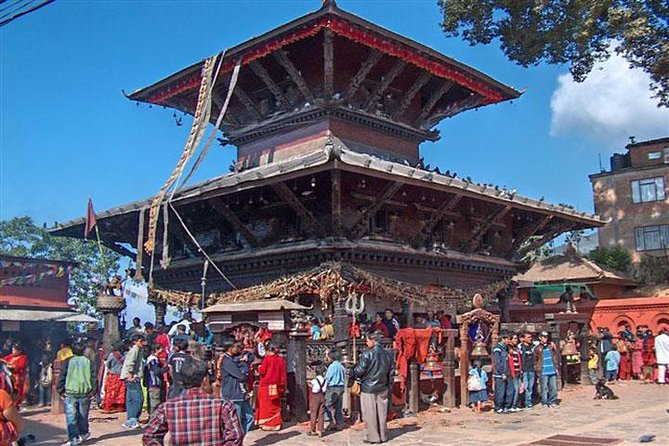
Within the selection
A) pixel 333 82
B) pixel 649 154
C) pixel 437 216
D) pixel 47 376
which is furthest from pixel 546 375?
pixel 649 154

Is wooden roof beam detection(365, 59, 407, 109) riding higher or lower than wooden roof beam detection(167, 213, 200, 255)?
higher

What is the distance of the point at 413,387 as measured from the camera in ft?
47.3

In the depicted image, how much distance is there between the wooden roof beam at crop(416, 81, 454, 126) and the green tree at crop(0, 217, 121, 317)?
2261 centimetres

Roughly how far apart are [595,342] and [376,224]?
7.82 meters

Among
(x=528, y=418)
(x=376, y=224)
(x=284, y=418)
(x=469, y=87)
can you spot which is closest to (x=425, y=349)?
(x=528, y=418)

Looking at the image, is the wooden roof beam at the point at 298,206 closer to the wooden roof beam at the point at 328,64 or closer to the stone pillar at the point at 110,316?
the wooden roof beam at the point at 328,64

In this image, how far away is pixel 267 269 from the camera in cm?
1889

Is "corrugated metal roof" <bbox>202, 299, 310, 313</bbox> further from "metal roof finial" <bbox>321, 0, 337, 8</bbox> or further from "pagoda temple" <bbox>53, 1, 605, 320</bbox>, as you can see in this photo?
"metal roof finial" <bbox>321, 0, 337, 8</bbox>

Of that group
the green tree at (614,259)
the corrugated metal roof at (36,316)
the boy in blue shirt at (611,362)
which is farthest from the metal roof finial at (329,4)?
the green tree at (614,259)

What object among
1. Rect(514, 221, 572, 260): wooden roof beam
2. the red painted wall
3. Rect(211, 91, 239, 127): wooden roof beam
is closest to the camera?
Rect(211, 91, 239, 127): wooden roof beam

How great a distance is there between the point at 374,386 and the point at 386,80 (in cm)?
1113

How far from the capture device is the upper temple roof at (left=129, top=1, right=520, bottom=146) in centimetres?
1823

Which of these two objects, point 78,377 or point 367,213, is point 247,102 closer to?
point 367,213

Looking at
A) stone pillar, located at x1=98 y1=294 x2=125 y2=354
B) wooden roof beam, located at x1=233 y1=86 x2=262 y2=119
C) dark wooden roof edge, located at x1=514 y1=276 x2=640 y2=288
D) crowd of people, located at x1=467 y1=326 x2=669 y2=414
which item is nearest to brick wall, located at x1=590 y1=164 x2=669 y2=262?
dark wooden roof edge, located at x1=514 y1=276 x2=640 y2=288
